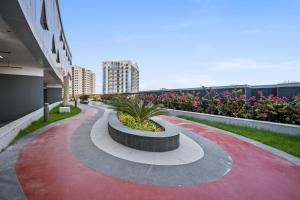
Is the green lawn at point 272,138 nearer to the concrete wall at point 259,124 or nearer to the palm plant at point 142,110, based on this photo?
the concrete wall at point 259,124

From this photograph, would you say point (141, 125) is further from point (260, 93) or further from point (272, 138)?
point (260, 93)

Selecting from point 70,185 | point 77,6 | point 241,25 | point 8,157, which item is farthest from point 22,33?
point 77,6

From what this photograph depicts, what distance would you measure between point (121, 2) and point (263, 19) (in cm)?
883

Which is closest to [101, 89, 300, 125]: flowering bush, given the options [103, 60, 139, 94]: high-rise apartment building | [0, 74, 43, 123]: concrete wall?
[0, 74, 43, 123]: concrete wall

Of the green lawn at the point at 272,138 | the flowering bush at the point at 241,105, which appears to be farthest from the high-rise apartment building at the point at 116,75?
the green lawn at the point at 272,138

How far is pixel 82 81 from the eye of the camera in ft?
335

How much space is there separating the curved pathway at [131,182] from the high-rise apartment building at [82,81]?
9119 centimetres

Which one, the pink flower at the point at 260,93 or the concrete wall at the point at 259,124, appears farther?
the pink flower at the point at 260,93

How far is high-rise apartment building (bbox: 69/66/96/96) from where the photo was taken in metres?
97.2

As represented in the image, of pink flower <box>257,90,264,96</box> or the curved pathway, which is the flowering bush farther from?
the curved pathway

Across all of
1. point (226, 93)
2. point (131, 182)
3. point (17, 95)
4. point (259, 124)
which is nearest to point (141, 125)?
point (131, 182)

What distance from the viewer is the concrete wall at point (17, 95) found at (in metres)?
13.1

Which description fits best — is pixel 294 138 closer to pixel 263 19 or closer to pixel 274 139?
pixel 274 139

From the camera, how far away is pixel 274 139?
684cm
